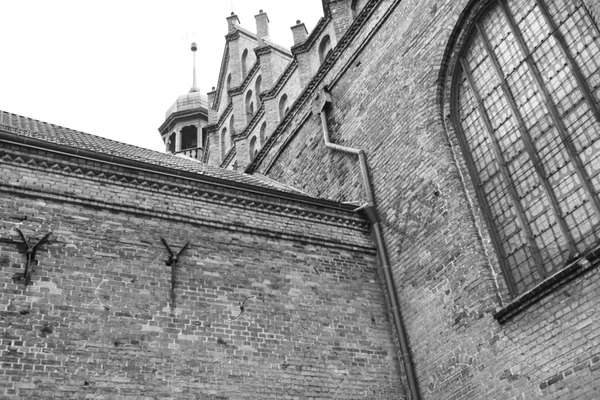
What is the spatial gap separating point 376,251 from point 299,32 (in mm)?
7121

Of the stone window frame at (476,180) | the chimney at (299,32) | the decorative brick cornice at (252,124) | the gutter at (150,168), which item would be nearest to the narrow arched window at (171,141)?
the decorative brick cornice at (252,124)

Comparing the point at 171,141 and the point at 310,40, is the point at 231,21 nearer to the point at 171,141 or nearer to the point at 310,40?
the point at 310,40

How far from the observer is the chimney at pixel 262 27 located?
18.5 meters

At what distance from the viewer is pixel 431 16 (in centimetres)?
1119

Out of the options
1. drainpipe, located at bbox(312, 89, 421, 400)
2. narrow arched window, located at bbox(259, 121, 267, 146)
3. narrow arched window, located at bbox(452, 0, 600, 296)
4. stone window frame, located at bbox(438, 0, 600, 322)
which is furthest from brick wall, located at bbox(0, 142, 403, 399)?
narrow arched window, located at bbox(259, 121, 267, 146)

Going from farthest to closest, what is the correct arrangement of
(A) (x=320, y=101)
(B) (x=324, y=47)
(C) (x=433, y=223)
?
(B) (x=324, y=47)
(A) (x=320, y=101)
(C) (x=433, y=223)

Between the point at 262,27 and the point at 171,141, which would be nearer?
the point at 262,27

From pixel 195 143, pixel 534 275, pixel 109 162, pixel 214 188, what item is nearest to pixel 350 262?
pixel 214 188

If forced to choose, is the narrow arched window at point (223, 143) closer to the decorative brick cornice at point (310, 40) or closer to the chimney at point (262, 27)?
the chimney at point (262, 27)

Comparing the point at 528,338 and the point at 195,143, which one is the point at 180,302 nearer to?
the point at 528,338

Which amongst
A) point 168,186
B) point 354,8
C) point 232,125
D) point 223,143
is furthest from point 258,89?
point 168,186

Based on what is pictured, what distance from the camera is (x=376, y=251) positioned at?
11141 mm

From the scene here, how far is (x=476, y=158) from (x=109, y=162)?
5.31 meters

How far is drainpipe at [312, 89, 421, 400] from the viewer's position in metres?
9.59
